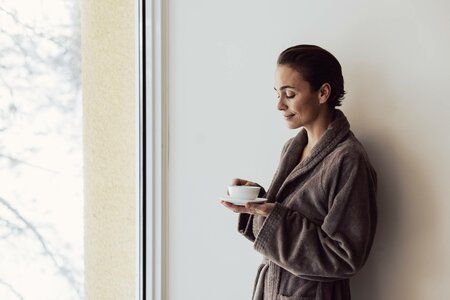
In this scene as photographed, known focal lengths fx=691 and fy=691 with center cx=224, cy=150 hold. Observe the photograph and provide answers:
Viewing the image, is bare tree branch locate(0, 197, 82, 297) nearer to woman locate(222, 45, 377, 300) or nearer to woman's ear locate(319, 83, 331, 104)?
woman locate(222, 45, 377, 300)

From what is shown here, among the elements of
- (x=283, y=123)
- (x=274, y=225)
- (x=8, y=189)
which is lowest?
(x=8, y=189)

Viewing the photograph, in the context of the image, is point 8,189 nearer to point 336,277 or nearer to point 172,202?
point 172,202

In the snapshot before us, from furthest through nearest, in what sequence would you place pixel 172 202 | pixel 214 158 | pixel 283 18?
1. pixel 172 202
2. pixel 214 158
3. pixel 283 18

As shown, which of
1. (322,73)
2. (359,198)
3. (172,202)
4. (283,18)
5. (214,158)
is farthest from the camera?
(172,202)

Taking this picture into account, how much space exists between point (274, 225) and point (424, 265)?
344mm

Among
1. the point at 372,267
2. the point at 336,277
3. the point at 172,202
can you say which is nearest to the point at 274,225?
the point at 336,277

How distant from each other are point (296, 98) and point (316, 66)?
Result: 9cm

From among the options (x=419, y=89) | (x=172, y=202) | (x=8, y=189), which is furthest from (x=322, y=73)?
(x=8, y=189)

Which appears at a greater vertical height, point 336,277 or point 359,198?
point 359,198

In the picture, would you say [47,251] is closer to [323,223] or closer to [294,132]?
[294,132]

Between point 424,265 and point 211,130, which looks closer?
point 424,265

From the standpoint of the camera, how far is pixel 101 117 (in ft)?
8.73

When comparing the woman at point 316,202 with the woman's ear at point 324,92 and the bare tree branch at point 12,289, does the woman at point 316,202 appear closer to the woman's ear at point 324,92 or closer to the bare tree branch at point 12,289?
the woman's ear at point 324,92

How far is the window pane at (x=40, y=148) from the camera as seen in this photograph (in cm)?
253
